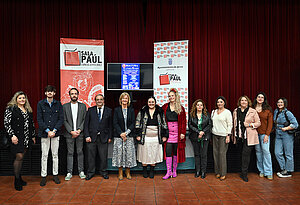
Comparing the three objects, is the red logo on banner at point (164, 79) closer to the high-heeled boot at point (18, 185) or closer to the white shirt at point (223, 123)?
the white shirt at point (223, 123)

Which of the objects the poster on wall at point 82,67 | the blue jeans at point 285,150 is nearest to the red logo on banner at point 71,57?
the poster on wall at point 82,67

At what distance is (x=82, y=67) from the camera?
4.75 m

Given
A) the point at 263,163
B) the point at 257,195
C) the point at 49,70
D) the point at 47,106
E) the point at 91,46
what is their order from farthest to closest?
the point at 49,70
the point at 91,46
the point at 263,163
the point at 47,106
the point at 257,195

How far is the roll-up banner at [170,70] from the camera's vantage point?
483cm

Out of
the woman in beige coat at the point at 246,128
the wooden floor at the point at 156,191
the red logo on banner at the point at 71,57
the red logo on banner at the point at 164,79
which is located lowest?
the wooden floor at the point at 156,191

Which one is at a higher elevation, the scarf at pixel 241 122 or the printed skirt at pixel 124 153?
the scarf at pixel 241 122

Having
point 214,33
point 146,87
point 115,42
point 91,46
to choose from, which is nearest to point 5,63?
point 91,46

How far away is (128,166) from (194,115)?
156cm

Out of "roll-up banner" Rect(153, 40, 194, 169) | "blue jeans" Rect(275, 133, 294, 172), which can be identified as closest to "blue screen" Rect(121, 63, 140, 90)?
"roll-up banner" Rect(153, 40, 194, 169)

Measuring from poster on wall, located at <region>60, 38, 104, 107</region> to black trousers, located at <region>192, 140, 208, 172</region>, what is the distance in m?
2.39

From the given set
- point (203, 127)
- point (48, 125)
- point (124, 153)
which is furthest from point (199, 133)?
point (48, 125)

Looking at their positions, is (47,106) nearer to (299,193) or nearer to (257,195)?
(257,195)

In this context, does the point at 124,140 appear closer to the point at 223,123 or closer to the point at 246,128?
the point at 223,123

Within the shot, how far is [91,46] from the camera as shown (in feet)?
15.7
